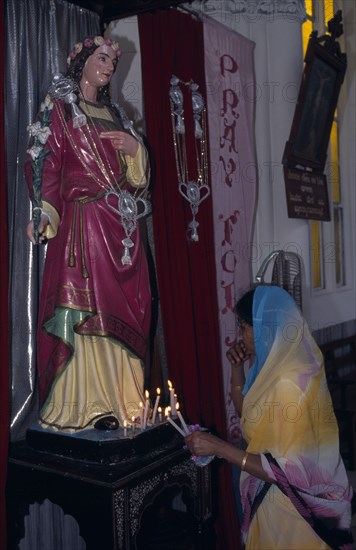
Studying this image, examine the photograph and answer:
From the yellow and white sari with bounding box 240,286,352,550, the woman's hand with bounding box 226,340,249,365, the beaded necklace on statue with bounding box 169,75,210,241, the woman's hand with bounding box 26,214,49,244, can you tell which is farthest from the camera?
the beaded necklace on statue with bounding box 169,75,210,241

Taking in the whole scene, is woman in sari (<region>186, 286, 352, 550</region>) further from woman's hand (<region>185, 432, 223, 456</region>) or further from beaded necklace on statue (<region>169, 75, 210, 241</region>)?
beaded necklace on statue (<region>169, 75, 210, 241</region>)

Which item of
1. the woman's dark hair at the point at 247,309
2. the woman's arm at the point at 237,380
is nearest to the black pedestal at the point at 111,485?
the woman's arm at the point at 237,380

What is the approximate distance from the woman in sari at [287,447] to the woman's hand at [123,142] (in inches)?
22.1

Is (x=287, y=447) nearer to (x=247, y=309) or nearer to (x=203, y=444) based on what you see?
(x=203, y=444)

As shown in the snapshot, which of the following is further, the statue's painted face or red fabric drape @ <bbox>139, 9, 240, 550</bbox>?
red fabric drape @ <bbox>139, 9, 240, 550</bbox>

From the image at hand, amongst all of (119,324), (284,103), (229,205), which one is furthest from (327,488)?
(284,103)

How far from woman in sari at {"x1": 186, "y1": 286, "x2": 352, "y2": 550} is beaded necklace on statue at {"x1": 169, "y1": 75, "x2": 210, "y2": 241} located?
0.64 metres

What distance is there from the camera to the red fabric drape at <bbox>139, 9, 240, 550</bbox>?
7.30ft

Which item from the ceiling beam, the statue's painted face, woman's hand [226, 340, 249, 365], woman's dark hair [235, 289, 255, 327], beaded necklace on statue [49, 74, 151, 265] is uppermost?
the ceiling beam

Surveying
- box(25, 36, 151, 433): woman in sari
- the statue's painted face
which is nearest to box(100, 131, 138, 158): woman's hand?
box(25, 36, 151, 433): woman in sari

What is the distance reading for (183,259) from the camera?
2.30m

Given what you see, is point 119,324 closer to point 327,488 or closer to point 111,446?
point 111,446

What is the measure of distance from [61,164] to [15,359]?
0.64 m

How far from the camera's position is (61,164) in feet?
5.79
